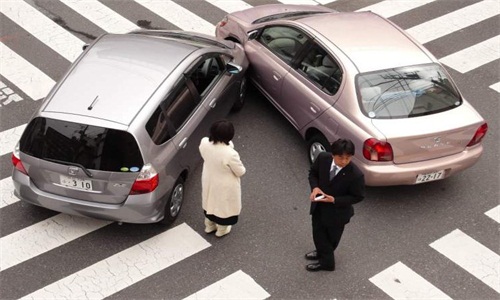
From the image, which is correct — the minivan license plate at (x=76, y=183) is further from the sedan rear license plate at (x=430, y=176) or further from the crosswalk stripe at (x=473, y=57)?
the crosswalk stripe at (x=473, y=57)

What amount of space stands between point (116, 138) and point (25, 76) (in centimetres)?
418

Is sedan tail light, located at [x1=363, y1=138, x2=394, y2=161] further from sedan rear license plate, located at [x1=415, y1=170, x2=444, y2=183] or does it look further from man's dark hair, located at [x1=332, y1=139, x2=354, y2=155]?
man's dark hair, located at [x1=332, y1=139, x2=354, y2=155]

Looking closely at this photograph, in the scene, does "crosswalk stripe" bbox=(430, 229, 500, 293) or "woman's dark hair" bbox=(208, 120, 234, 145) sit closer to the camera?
"woman's dark hair" bbox=(208, 120, 234, 145)

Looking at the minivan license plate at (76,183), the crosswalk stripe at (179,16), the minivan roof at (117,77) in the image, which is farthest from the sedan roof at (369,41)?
the minivan license plate at (76,183)

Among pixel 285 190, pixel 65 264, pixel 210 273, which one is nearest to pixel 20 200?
pixel 65 264

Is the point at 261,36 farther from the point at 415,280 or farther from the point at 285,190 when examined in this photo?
the point at 415,280

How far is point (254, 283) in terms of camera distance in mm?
7383

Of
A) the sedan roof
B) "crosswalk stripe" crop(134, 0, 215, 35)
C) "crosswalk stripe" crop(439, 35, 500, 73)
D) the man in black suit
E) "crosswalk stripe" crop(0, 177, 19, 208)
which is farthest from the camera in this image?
"crosswalk stripe" crop(134, 0, 215, 35)

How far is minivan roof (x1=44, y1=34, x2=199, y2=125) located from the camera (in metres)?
7.49

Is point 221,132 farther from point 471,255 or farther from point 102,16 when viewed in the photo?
point 102,16

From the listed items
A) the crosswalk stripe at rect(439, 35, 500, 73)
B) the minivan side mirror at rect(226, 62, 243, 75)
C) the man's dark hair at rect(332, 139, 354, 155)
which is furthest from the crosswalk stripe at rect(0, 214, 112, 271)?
the crosswalk stripe at rect(439, 35, 500, 73)

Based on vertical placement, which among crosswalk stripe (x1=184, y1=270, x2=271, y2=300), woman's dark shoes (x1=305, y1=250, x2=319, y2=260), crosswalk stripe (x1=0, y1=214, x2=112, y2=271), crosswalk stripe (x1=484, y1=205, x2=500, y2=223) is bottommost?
crosswalk stripe (x1=184, y1=270, x2=271, y2=300)

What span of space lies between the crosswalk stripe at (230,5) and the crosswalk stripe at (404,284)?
690 centimetres

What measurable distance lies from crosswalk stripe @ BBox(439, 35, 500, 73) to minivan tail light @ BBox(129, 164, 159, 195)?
613cm
